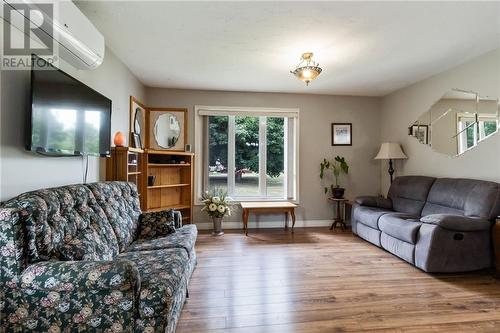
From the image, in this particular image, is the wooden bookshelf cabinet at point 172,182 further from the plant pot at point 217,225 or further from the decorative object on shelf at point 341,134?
the decorative object on shelf at point 341,134

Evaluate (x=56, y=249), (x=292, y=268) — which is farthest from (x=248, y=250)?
(x=56, y=249)

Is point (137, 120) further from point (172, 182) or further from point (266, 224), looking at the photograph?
point (266, 224)

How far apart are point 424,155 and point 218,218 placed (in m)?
3.31

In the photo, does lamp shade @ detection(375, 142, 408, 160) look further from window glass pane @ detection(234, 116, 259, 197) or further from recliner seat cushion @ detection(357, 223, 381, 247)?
window glass pane @ detection(234, 116, 259, 197)

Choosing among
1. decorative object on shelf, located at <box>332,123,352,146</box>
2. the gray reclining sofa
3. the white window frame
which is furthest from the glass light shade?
decorative object on shelf, located at <box>332,123,352,146</box>

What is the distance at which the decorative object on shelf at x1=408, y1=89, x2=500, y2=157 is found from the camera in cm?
307

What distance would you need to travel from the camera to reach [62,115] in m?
1.86

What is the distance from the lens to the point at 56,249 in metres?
1.53

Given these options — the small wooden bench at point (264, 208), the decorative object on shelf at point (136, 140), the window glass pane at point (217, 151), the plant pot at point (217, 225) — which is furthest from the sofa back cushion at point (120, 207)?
the window glass pane at point (217, 151)

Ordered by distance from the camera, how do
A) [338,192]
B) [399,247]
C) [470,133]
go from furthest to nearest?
[338,192], [470,133], [399,247]

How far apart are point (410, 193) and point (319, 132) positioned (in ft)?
5.91

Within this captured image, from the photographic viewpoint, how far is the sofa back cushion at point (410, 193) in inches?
143

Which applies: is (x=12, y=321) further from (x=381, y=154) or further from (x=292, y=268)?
(x=381, y=154)

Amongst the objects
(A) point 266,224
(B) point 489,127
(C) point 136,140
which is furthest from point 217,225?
(B) point 489,127
